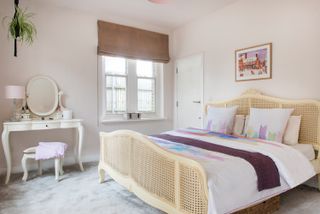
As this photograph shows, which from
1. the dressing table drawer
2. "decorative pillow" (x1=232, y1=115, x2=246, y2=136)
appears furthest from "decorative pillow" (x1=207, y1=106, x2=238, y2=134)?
the dressing table drawer

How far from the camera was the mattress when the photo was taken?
2.60 metres

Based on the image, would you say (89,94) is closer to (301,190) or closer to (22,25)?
(22,25)

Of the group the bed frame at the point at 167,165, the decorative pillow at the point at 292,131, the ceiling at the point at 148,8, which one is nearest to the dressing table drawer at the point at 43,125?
the bed frame at the point at 167,165

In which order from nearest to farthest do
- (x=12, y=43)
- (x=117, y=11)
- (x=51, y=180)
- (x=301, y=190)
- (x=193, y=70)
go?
(x=301, y=190), (x=51, y=180), (x=12, y=43), (x=117, y=11), (x=193, y=70)

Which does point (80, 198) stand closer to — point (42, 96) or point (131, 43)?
point (42, 96)

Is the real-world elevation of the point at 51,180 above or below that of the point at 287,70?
below

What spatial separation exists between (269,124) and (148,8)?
2781 millimetres

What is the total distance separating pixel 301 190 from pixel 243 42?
2342 mm

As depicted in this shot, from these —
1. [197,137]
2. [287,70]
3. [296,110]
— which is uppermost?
[287,70]

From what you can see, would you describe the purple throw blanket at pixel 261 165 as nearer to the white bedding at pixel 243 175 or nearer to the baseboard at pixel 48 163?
the white bedding at pixel 243 175

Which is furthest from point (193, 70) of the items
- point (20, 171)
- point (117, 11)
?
point (20, 171)

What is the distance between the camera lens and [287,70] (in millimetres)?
3189

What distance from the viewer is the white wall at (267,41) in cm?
295

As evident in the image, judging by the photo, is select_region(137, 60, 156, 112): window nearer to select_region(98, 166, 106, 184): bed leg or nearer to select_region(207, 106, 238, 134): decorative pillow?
select_region(207, 106, 238, 134): decorative pillow
